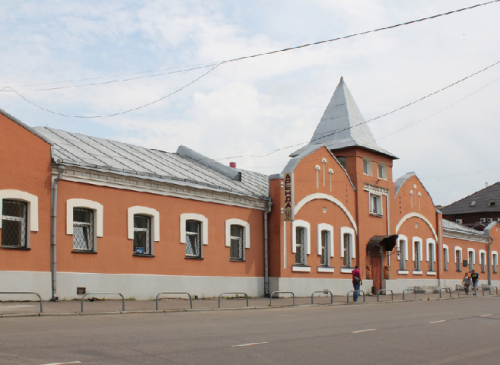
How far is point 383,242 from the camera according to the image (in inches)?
1383

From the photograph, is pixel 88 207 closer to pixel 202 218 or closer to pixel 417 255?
pixel 202 218

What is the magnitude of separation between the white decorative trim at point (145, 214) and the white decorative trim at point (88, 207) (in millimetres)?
1234

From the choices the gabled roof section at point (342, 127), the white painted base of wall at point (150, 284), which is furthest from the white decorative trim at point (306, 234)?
the gabled roof section at point (342, 127)

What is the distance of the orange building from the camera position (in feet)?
62.2

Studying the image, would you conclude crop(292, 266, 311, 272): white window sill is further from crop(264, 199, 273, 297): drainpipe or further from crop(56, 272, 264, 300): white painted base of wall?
crop(56, 272, 264, 300): white painted base of wall

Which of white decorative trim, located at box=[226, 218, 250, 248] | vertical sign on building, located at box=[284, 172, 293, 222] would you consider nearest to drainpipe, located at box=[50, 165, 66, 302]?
white decorative trim, located at box=[226, 218, 250, 248]

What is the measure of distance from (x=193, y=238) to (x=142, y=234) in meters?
2.78

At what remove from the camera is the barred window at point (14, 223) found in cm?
1839

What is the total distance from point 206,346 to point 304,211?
63.8ft

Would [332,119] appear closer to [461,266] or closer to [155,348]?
[461,266]

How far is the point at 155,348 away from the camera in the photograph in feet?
32.0

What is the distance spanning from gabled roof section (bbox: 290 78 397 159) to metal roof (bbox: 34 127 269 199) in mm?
5565

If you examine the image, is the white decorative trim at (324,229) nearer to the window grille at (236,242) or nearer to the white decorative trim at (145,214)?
the window grille at (236,242)

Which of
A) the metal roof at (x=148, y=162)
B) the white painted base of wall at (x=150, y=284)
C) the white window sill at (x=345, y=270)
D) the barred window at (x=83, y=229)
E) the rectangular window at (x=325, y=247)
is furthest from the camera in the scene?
the white window sill at (x=345, y=270)
